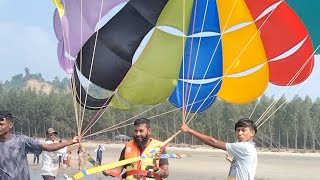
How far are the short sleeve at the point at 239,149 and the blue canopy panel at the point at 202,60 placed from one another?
435 cm

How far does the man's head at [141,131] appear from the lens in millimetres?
5359

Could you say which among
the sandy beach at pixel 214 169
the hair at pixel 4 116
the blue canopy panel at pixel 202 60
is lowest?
the sandy beach at pixel 214 169

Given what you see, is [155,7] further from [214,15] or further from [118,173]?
[118,173]

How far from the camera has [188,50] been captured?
948cm

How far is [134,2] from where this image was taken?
9.04 meters

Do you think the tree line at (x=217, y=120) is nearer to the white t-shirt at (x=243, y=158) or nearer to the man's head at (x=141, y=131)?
the man's head at (x=141, y=131)

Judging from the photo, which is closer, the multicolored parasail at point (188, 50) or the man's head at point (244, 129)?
the man's head at point (244, 129)

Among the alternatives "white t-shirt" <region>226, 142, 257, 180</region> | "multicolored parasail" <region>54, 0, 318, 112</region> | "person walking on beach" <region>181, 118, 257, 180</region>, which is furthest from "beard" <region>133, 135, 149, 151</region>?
"multicolored parasail" <region>54, 0, 318, 112</region>

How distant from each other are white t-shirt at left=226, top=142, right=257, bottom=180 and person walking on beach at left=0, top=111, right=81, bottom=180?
1534 millimetres

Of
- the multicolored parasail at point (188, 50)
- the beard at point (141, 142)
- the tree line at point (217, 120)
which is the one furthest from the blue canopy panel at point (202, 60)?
the tree line at point (217, 120)

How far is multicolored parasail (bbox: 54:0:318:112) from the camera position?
8.85 metres

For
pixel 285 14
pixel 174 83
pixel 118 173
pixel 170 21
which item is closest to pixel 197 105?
pixel 174 83

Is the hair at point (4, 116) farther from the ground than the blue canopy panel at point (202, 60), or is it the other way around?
the blue canopy panel at point (202, 60)

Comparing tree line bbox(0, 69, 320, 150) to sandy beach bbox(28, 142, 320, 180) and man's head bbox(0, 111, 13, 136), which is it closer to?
sandy beach bbox(28, 142, 320, 180)
